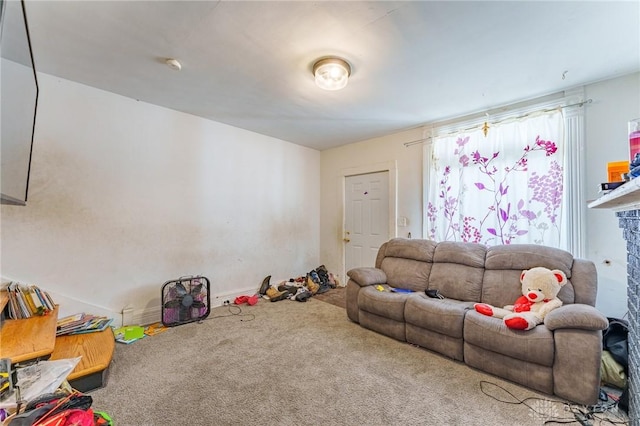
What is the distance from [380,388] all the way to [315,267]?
10.1 ft

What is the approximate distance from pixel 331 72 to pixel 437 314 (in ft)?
7.29

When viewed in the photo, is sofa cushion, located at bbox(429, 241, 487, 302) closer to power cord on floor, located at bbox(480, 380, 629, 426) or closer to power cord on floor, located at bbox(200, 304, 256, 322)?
power cord on floor, located at bbox(480, 380, 629, 426)

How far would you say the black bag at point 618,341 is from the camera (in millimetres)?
1791

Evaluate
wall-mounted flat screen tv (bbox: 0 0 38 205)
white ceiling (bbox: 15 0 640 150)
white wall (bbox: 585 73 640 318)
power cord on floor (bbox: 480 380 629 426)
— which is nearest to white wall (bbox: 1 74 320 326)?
white ceiling (bbox: 15 0 640 150)

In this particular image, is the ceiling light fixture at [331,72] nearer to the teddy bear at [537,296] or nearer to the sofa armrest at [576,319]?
the teddy bear at [537,296]

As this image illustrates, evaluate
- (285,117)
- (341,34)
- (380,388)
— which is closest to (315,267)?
(285,117)

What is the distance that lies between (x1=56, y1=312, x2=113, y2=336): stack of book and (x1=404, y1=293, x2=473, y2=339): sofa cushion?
2.77 meters

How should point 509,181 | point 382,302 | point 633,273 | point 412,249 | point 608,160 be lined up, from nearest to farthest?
point 633,273
point 608,160
point 382,302
point 509,181
point 412,249

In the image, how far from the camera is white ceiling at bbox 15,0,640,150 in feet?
5.29

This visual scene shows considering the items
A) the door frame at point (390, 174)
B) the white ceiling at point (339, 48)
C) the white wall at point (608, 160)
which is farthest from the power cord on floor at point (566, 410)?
the white ceiling at point (339, 48)

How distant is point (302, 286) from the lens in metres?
4.10

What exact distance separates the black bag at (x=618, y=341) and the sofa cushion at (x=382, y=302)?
143 cm

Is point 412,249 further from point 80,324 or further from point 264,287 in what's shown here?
point 80,324

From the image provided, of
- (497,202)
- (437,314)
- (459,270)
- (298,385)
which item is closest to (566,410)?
(437,314)
